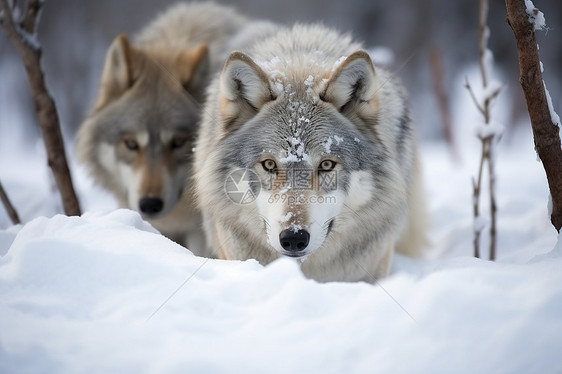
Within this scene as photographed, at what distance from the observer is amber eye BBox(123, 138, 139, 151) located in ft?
12.5

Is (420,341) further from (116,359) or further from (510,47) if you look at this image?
(510,47)

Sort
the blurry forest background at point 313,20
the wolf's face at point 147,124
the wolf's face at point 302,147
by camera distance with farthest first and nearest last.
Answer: the blurry forest background at point 313,20 → the wolf's face at point 147,124 → the wolf's face at point 302,147

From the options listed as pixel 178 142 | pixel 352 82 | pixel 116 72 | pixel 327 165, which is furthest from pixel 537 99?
pixel 116 72

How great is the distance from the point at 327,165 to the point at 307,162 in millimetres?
120

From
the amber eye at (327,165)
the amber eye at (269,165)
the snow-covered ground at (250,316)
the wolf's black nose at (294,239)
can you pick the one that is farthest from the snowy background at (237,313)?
the amber eye at (327,165)

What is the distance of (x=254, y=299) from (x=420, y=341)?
1.90 feet

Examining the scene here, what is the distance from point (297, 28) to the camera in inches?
140

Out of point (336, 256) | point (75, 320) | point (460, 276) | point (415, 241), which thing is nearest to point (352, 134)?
point (336, 256)

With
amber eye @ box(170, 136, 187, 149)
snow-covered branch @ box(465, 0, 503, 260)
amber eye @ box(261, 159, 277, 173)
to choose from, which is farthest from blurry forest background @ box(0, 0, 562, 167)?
amber eye @ box(261, 159, 277, 173)

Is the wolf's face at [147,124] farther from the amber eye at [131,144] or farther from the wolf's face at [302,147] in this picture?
the wolf's face at [302,147]

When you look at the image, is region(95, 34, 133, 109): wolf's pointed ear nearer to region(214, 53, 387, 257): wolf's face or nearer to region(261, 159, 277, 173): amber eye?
region(214, 53, 387, 257): wolf's face

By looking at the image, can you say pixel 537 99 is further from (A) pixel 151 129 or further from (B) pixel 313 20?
(B) pixel 313 20

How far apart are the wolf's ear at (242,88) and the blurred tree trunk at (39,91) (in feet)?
4.96

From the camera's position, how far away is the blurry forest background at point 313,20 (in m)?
11.5
